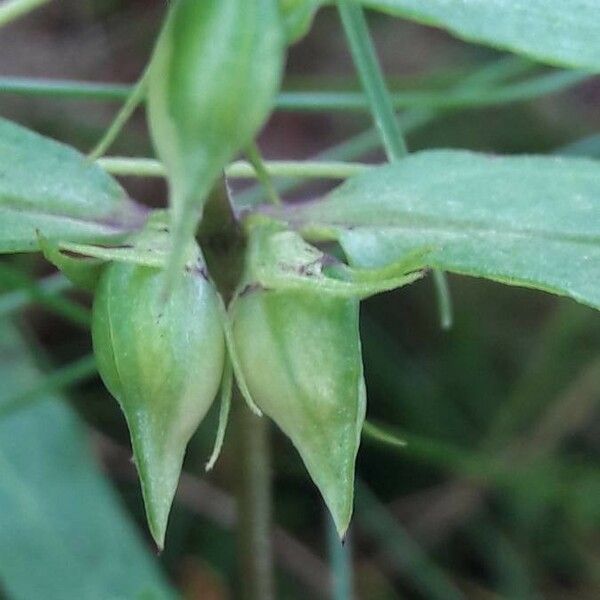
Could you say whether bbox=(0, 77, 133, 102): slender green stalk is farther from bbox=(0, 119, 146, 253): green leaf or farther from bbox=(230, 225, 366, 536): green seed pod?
bbox=(230, 225, 366, 536): green seed pod

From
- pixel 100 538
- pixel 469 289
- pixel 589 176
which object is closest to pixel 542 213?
pixel 589 176

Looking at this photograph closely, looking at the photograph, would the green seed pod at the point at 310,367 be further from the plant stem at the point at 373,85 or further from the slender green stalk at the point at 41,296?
the slender green stalk at the point at 41,296

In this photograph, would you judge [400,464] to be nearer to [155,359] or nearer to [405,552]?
[405,552]

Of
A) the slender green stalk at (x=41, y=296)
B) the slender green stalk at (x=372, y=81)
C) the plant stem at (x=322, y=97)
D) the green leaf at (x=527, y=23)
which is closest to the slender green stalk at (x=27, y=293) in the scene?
the slender green stalk at (x=41, y=296)

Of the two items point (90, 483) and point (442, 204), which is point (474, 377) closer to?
point (90, 483)

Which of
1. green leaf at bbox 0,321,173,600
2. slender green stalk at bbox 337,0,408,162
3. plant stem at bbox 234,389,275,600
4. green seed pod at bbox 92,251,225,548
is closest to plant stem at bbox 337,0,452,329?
slender green stalk at bbox 337,0,408,162
